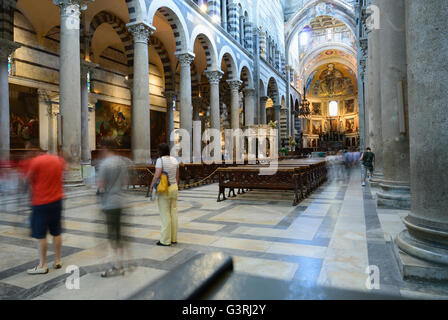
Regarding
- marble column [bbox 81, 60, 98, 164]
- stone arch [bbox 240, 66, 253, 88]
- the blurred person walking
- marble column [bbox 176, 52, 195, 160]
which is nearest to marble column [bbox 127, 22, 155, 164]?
marble column [bbox 176, 52, 195, 160]

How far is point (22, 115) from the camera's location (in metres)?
15.8

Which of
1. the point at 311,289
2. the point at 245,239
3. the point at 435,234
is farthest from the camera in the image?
the point at 245,239

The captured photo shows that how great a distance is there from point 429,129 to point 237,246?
265cm

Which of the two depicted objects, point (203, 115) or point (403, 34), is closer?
point (403, 34)

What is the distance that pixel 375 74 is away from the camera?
838 cm

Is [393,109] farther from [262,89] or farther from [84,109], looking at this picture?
[262,89]

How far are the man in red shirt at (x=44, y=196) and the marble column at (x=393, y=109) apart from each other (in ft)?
18.4

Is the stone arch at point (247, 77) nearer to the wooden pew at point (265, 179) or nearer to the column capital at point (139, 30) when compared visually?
the column capital at point (139, 30)

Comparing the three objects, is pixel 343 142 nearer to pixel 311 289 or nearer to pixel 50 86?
pixel 50 86

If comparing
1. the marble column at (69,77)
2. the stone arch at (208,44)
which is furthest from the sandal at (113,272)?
the stone arch at (208,44)

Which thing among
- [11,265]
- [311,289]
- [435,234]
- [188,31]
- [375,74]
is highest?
[188,31]

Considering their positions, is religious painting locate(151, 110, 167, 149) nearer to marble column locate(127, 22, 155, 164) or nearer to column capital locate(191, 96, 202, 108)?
column capital locate(191, 96, 202, 108)
